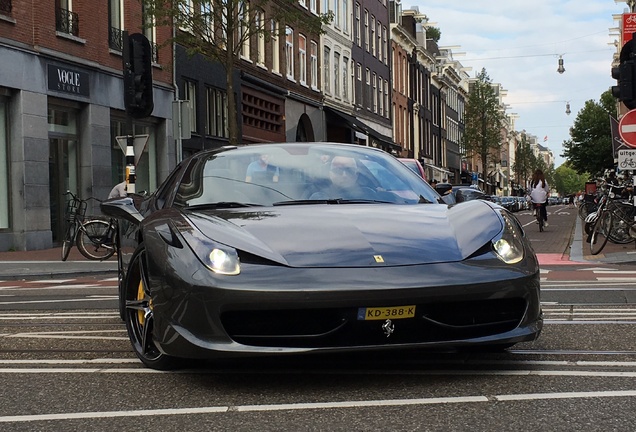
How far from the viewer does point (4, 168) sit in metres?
20.8

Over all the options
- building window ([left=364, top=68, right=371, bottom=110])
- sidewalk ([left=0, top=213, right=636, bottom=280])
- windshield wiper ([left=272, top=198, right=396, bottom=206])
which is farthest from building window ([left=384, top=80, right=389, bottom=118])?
windshield wiper ([left=272, top=198, right=396, bottom=206])

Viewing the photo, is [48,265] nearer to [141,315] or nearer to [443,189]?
[443,189]

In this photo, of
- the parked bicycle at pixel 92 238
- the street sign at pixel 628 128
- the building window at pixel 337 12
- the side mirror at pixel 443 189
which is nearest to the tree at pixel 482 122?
the building window at pixel 337 12

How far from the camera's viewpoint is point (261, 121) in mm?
37156

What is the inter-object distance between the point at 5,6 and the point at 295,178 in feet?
54.4

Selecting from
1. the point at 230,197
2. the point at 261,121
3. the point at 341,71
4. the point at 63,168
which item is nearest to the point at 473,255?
the point at 230,197

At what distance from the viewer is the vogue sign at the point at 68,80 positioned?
2195 centimetres

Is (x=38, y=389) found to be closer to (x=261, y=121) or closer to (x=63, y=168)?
(x=63, y=168)

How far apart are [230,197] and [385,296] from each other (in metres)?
1.48

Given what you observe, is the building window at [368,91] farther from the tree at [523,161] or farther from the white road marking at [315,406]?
the tree at [523,161]

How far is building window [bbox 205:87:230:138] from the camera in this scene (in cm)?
3144

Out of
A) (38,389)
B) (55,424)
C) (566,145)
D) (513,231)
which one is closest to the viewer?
(55,424)

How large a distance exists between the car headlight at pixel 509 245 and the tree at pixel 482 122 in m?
76.3

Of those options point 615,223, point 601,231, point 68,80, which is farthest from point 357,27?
point 601,231
